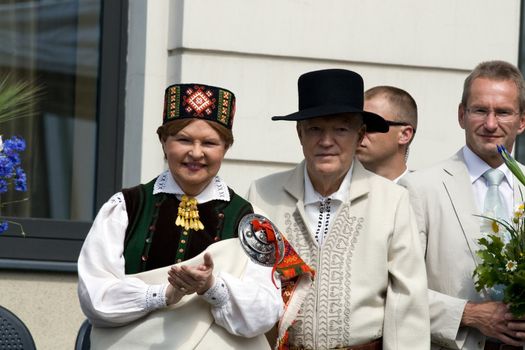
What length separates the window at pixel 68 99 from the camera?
729 centimetres

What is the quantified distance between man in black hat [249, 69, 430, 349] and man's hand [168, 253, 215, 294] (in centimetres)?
58

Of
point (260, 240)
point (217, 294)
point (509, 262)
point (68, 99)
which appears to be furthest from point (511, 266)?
point (68, 99)

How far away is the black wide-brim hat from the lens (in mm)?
5312

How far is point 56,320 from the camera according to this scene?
7.00 m

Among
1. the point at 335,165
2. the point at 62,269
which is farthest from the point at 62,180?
the point at 335,165

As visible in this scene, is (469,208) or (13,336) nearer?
(13,336)

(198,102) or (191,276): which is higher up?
(198,102)

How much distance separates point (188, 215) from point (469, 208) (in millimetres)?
1258

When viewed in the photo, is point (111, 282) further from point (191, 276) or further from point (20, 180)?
point (20, 180)

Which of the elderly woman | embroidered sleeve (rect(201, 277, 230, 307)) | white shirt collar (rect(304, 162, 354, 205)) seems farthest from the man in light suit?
embroidered sleeve (rect(201, 277, 230, 307))

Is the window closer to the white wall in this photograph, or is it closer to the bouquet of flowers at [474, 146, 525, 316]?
the white wall

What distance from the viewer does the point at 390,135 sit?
658cm

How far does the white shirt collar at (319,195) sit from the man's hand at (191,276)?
0.86m

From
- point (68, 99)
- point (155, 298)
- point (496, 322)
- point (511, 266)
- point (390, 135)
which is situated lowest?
point (496, 322)
